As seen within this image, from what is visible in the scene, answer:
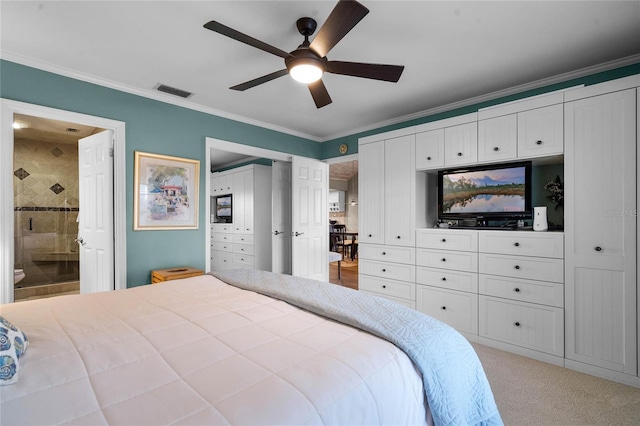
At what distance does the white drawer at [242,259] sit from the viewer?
5.53m

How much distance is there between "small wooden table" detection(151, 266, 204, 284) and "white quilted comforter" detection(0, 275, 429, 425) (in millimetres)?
1420

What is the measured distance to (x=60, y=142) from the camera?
5.10 m

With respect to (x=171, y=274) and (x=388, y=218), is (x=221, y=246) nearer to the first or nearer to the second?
(x=171, y=274)

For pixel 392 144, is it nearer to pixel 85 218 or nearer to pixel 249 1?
pixel 249 1

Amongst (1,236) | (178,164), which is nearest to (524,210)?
(178,164)

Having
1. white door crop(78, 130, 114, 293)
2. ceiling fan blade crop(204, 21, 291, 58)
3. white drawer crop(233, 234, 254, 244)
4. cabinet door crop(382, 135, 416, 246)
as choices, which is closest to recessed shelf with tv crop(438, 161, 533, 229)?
cabinet door crop(382, 135, 416, 246)

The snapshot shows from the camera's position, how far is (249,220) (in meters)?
5.57

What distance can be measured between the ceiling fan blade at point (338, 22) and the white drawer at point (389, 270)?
2.52 meters

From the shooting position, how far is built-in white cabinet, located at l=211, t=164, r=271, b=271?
5.50 meters

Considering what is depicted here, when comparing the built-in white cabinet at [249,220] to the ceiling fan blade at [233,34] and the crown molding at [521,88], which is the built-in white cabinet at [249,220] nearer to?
the crown molding at [521,88]

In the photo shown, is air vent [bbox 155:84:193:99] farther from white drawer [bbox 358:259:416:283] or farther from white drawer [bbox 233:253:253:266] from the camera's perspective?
white drawer [bbox 233:253:253:266]

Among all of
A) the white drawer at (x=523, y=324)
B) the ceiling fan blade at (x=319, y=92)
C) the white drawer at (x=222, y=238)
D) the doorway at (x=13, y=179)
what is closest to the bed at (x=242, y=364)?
the doorway at (x=13, y=179)

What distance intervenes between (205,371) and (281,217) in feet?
13.3

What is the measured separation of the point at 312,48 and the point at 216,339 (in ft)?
5.67
